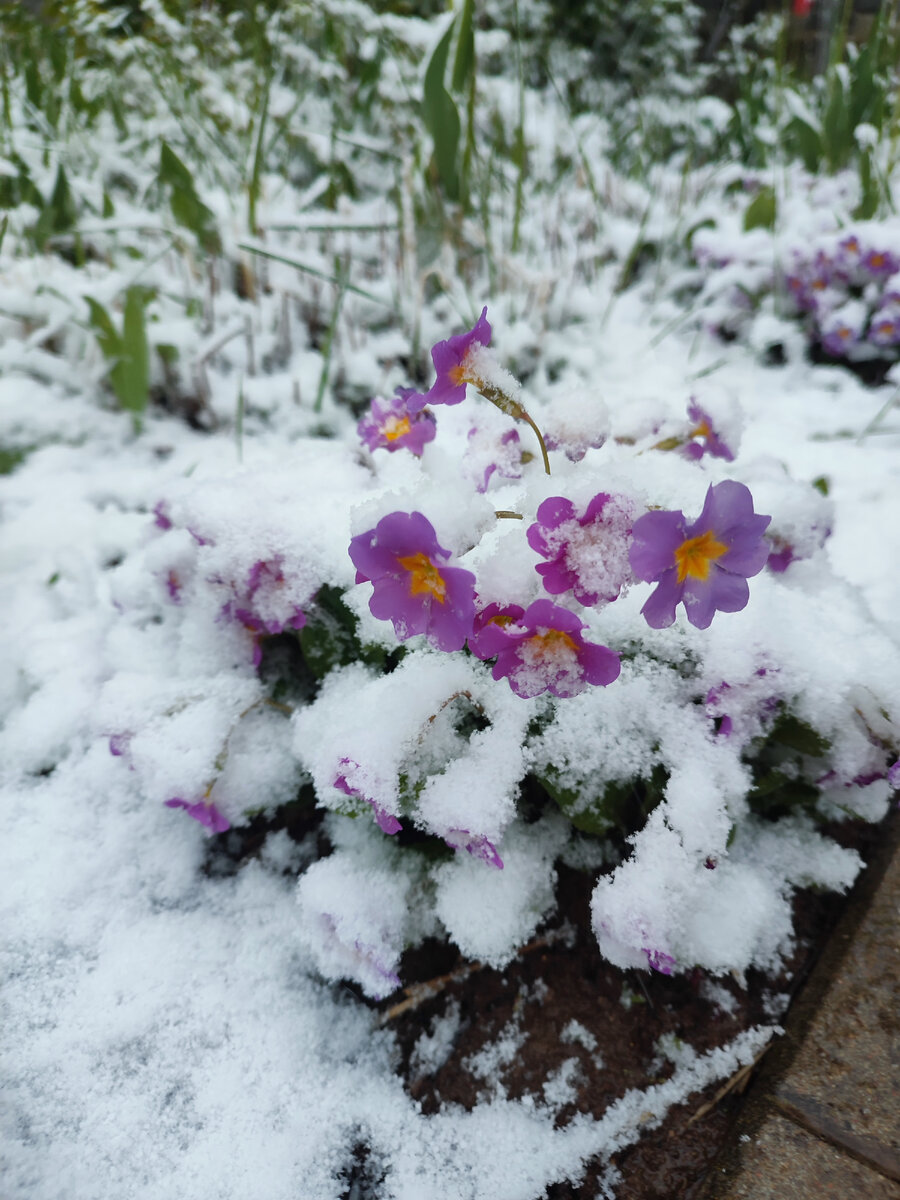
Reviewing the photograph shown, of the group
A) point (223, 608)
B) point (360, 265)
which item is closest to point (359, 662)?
point (223, 608)

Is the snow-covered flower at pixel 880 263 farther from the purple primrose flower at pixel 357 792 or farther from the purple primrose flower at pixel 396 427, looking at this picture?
the purple primrose flower at pixel 357 792

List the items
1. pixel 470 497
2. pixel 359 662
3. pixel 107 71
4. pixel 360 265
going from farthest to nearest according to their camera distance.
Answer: pixel 107 71 < pixel 360 265 < pixel 359 662 < pixel 470 497

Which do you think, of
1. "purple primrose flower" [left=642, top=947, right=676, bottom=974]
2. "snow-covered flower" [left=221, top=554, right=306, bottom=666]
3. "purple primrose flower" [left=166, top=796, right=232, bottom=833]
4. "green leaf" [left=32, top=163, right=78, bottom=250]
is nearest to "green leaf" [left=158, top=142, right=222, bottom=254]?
"green leaf" [left=32, top=163, right=78, bottom=250]

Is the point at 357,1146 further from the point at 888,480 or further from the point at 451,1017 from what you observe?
the point at 888,480

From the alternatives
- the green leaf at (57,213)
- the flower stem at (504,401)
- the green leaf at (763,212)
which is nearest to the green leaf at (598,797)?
the flower stem at (504,401)

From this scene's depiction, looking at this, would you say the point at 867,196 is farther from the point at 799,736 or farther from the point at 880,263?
the point at 799,736
